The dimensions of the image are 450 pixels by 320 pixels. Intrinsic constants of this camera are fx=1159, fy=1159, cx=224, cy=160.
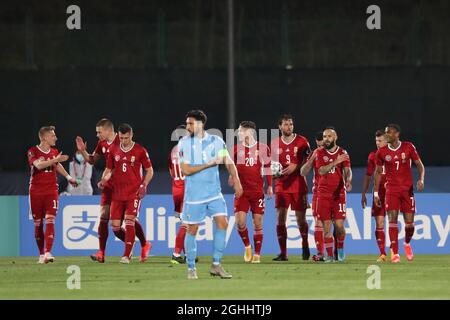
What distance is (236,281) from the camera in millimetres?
13109

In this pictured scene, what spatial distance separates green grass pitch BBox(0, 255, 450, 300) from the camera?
11.7 meters

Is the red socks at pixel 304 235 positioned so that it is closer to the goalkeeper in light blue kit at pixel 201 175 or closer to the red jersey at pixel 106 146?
the red jersey at pixel 106 146

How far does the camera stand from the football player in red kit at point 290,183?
17625mm

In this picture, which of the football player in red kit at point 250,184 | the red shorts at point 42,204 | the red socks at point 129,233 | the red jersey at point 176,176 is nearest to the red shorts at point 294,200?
the football player in red kit at point 250,184

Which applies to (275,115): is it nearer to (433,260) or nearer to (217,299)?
(433,260)

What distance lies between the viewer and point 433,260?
17531 mm

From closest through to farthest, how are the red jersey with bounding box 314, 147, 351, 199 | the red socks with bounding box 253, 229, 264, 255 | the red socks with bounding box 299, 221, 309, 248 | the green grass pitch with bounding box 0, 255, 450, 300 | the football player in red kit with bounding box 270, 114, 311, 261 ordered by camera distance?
1. the green grass pitch with bounding box 0, 255, 450, 300
2. the red jersey with bounding box 314, 147, 351, 199
3. the red socks with bounding box 253, 229, 264, 255
4. the football player in red kit with bounding box 270, 114, 311, 261
5. the red socks with bounding box 299, 221, 309, 248

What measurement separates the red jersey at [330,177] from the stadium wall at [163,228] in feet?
11.4

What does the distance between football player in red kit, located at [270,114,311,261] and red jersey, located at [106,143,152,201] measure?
2166 millimetres

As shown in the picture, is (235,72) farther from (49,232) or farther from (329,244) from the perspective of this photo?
(329,244)

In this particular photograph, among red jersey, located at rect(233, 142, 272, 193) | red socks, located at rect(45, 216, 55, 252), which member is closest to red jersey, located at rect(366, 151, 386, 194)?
red jersey, located at rect(233, 142, 272, 193)

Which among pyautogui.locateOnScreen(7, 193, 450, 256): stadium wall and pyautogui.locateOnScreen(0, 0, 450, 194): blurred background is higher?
pyautogui.locateOnScreen(0, 0, 450, 194): blurred background

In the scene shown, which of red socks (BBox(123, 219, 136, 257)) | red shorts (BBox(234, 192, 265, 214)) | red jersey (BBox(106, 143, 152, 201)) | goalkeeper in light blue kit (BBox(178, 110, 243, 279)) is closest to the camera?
goalkeeper in light blue kit (BBox(178, 110, 243, 279))

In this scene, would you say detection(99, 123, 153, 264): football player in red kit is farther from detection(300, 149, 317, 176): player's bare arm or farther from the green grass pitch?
detection(300, 149, 317, 176): player's bare arm
